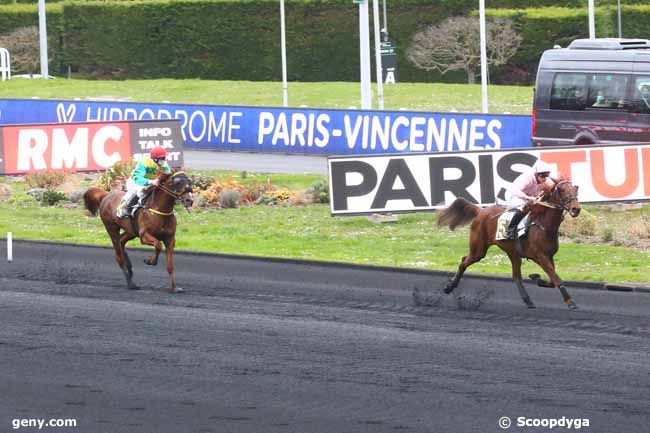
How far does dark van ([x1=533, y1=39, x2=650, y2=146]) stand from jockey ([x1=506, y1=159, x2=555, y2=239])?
447 inches

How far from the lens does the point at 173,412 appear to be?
12086 mm

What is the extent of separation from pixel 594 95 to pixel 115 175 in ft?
32.3

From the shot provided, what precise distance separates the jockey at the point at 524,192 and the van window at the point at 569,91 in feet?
39.3

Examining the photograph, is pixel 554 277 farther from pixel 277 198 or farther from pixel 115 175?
pixel 115 175

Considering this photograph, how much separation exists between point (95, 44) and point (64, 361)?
46.9 meters

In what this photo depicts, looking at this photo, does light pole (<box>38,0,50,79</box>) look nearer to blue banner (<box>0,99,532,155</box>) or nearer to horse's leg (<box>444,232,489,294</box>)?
blue banner (<box>0,99,532,155</box>)

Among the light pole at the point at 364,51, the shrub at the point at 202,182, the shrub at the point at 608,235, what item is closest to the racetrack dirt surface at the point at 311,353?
the shrub at the point at 608,235

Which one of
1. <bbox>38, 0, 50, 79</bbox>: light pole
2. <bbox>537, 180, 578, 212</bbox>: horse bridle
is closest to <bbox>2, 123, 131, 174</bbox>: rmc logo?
<bbox>537, 180, 578, 212</bbox>: horse bridle

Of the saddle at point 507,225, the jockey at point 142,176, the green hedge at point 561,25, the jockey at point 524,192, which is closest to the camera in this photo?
the jockey at point 524,192

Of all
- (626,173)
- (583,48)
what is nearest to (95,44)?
(583,48)

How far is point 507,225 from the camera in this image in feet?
55.3

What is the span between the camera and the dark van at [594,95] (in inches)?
1087

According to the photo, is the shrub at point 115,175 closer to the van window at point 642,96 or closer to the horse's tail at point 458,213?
the van window at point 642,96

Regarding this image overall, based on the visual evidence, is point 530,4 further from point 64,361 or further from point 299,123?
point 64,361
